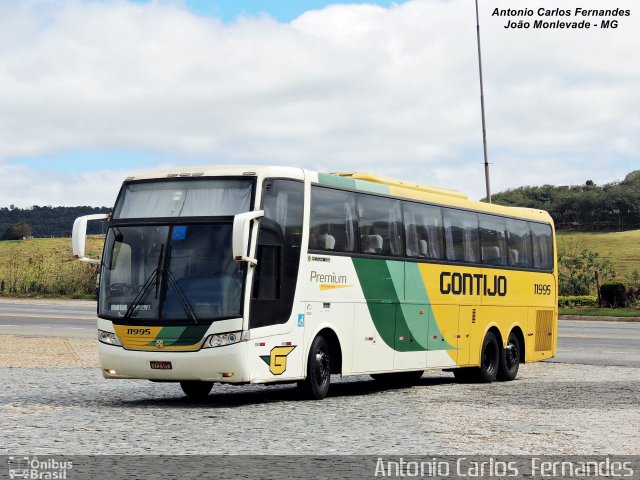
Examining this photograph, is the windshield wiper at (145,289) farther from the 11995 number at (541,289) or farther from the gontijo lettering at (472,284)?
the 11995 number at (541,289)

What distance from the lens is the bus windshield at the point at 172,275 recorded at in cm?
1529

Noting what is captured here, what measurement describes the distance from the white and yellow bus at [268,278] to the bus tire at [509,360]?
2579 millimetres

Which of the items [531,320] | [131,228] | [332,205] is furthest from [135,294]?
[531,320]

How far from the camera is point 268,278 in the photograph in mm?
15789

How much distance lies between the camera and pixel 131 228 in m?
16.2

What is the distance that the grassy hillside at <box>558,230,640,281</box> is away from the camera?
76250 millimetres

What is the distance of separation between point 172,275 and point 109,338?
4.23ft

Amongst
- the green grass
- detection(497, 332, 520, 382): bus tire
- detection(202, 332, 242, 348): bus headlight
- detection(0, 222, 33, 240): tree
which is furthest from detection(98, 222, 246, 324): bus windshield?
detection(0, 222, 33, 240): tree

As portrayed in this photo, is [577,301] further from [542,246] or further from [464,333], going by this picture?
[464,333]

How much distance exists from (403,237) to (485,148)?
27.9 meters

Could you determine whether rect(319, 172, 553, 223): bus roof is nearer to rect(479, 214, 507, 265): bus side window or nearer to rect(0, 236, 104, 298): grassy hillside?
rect(479, 214, 507, 265): bus side window

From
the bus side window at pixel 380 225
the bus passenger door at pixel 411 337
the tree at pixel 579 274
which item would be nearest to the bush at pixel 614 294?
the tree at pixel 579 274

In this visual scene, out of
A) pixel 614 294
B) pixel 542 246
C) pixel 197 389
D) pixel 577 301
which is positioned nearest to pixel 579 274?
pixel 577 301

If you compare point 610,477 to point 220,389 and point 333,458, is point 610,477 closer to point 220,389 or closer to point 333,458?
point 333,458
